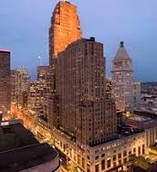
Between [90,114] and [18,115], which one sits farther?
[18,115]

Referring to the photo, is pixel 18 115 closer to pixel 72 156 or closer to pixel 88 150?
pixel 72 156

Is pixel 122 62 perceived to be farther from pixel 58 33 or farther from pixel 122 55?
pixel 58 33

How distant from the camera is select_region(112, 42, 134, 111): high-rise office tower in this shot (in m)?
161

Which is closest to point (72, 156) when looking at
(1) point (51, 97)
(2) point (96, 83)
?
(2) point (96, 83)

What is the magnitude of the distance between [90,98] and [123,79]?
3126 inches

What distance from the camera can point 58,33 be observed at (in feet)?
447

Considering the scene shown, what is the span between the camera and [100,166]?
83.8 meters

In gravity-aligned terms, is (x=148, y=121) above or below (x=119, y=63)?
below

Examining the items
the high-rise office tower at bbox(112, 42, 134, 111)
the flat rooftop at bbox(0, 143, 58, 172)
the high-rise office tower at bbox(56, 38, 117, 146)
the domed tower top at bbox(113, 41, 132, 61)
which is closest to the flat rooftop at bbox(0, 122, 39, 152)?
the flat rooftop at bbox(0, 143, 58, 172)

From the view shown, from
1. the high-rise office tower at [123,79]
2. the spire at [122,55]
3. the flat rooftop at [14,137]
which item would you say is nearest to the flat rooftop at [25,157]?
the flat rooftop at [14,137]

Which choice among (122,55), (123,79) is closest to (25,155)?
(123,79)

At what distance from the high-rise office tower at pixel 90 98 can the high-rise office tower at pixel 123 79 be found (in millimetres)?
68414

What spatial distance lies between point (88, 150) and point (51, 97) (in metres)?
49.4

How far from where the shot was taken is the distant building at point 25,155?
160 feet
